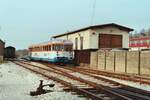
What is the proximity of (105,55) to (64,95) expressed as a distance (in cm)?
2145

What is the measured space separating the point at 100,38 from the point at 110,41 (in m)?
1.44

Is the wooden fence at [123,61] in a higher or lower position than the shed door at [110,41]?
lower

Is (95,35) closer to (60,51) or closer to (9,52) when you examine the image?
(60,51)

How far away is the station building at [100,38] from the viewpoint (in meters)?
43.1

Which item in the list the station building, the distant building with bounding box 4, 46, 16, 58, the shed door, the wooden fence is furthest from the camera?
the distant building with bounding box 4, 46, 16, 58

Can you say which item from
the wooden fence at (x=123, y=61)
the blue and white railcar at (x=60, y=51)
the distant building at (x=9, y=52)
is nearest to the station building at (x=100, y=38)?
the blue and white railcar at (x=60, y=51)

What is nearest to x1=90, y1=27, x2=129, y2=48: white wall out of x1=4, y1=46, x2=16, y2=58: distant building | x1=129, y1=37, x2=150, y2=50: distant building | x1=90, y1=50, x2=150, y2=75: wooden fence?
x1=90, y1=50, x2=150, y2=75: wooden fence

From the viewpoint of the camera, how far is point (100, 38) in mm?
43906

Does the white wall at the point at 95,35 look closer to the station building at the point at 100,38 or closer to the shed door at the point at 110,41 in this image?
the station building at the point at 100,38

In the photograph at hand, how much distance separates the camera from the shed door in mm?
44062

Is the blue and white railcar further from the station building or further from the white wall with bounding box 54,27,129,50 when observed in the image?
the white wall with bounding box 54,27,129,50

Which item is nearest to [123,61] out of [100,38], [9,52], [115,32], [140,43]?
[100,38]

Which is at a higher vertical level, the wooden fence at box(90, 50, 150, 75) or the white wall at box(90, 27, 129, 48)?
the white wall at box(90, 27, 129, 48)

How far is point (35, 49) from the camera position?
53.2 m
